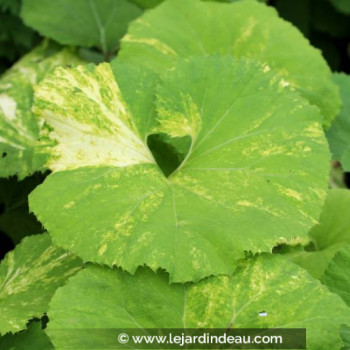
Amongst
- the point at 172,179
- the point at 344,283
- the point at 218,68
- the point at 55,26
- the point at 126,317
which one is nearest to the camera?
the point at 126,317

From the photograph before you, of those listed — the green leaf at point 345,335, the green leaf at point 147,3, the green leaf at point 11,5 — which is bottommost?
the green leaf at point 345,335

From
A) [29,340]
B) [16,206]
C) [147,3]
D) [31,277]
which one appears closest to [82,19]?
[147,3]

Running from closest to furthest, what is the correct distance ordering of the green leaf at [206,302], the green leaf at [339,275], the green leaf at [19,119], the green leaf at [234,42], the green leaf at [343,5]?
the green leaf at [206,302], the green leaf at [339,275], the green leaf at [19,119], the green leaf at [234,42], the green leaf at [343,5]

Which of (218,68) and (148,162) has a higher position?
(218,68)

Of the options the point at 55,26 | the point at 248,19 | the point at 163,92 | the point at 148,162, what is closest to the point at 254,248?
the point at 148,162

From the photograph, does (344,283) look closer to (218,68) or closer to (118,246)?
(118,246)

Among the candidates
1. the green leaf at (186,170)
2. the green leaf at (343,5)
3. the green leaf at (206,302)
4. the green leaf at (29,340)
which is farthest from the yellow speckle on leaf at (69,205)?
the green leaf at (343,5)

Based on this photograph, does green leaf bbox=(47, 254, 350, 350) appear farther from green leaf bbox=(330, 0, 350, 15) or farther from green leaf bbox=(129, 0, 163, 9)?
green leaf bbox=(330, 0, 350, 15)

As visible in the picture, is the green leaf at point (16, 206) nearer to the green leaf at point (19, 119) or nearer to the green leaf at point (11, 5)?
the green leaf at point (19, 119)

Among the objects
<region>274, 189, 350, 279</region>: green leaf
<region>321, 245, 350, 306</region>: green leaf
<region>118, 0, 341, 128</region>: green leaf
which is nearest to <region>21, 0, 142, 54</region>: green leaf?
<region>118, 0, 341, 128</region>: green leaf
